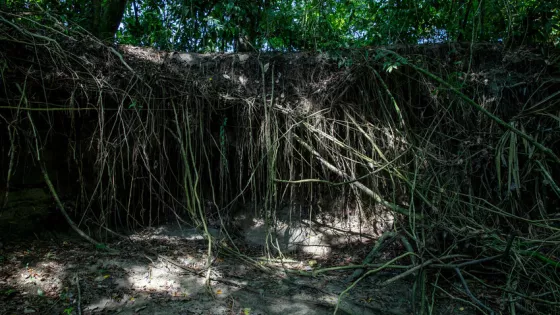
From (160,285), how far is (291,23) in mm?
3953

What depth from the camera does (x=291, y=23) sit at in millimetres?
5223

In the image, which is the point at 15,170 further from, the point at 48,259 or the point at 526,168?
the point at 526,168

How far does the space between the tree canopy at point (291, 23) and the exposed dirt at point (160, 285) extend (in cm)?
253

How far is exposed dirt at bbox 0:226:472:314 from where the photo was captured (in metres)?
2.62

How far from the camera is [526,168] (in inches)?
141

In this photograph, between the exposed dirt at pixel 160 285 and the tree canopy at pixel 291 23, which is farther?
the tree canopy at pixel 291 23

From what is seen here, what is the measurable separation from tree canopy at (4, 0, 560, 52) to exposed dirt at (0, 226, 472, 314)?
253 centimetres

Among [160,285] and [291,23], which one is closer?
[160,285]

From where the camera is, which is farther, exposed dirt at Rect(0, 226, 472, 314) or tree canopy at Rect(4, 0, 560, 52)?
tree canopy at Rect(4, 0, 560, 52)

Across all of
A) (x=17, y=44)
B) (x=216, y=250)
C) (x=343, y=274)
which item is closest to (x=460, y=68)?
(x=343, y=274)

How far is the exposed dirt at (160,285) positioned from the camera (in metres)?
2.62

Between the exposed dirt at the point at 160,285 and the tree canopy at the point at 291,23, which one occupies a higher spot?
the tree canopy at the point at 291,23

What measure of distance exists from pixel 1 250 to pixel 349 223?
343 centimetres

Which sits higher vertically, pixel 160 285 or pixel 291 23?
pixel 291 23
